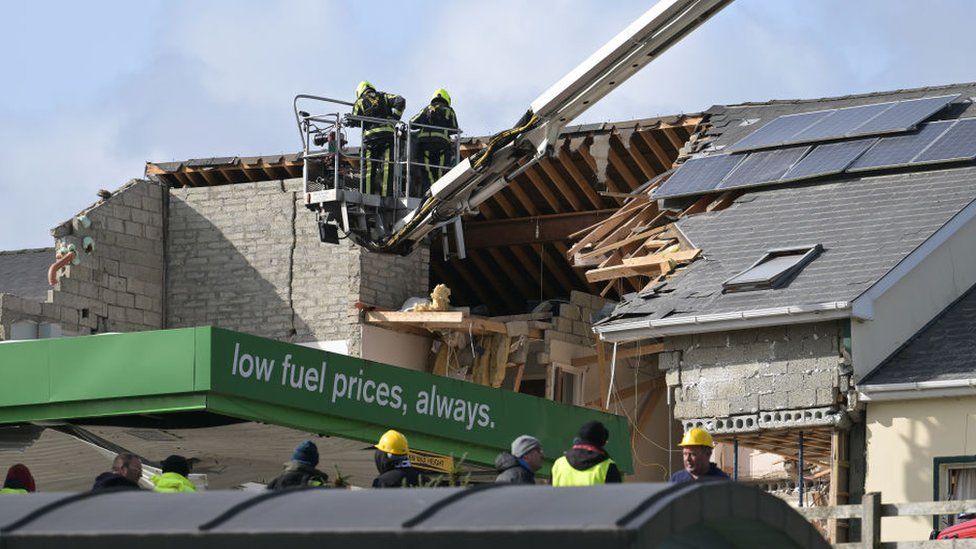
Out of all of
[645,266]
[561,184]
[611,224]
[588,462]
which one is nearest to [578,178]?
[561,184]

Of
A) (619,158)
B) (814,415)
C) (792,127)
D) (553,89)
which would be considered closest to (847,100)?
(792,127)

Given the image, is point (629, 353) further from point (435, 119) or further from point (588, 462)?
point (588, 462)

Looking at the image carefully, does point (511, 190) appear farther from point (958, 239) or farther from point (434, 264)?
point (958, 239)

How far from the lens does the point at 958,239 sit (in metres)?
22.9

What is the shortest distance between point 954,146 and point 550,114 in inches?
194

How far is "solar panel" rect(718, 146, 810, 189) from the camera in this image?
2500 centimetres

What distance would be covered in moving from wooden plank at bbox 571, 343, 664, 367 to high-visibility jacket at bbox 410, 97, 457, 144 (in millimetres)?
3800

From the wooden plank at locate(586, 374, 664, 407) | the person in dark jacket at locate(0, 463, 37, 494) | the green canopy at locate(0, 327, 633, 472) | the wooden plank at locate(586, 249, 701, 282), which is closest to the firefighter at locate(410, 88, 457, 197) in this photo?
the wooden plank at locate(586, 249, 701, 282)

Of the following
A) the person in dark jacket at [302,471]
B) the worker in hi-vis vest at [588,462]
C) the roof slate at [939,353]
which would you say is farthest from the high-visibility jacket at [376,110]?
the worker in hi-vis vest at [588,462]

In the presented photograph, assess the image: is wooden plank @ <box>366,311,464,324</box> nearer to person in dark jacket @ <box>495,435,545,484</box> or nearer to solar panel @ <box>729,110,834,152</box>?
solar panel @ <box>729,110,834,152</box>

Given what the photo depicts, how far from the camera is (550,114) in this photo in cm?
2469

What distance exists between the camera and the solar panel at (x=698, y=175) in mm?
25391

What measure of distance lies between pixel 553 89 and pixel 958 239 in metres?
5.17

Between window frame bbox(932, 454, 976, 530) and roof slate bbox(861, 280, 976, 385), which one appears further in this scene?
roof slate bbox(861, 280, 976, 385)
